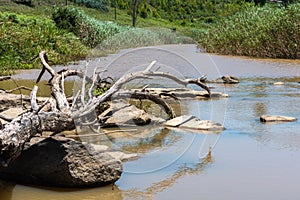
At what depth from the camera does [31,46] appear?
55.6ft

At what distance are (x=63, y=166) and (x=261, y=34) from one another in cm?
1719

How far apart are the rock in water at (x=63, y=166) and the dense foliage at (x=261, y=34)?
16.1 meters

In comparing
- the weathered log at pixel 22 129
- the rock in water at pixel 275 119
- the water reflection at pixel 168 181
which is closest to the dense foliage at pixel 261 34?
the rock in water at pixel 275 119

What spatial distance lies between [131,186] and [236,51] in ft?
60.5

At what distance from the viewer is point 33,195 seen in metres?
4.63

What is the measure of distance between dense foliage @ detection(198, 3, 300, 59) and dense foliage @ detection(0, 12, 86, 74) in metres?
6.02

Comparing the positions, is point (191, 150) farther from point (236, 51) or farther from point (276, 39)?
point (236, 51)

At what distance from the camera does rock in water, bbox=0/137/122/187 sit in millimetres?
4746

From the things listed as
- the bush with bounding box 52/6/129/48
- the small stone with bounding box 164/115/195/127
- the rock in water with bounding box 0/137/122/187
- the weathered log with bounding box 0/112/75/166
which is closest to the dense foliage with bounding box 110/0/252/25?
the bush with bounding box 52/6/129/48

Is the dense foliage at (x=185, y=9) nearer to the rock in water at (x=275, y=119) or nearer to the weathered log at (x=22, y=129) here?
the rock in water at (x=275, y=119)

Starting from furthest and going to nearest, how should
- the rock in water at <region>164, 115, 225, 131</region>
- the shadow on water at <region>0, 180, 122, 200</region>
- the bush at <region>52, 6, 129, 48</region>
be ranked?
the bush at <region>52, 6, 129, 48</region>
the rock in water at <region>164, 115, 225, 131</region>
the shadow on water at <region>0, 180, 122, 200</region>

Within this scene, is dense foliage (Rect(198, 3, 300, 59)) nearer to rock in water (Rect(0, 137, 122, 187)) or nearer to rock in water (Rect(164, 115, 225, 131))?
rock in water (Rect(164, 115, 225, 131))

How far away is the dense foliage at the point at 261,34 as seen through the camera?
20.2m

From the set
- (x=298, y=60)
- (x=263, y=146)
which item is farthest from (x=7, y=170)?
(x=298, y=60)
